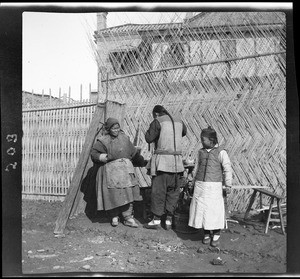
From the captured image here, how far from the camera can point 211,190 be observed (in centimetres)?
505

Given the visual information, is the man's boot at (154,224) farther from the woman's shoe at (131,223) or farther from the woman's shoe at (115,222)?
the woman's shoe at (115,222)

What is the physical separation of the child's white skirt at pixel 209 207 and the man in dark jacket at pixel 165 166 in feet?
1.56

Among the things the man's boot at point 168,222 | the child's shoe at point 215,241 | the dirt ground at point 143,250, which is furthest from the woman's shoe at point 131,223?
the child's shoe at point 215,241

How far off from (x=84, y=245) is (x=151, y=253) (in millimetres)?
889

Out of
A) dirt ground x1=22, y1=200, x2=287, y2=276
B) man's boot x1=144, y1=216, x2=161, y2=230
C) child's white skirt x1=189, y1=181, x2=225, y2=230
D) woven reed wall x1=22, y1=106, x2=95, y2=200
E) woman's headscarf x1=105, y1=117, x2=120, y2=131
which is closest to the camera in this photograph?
dirt ground x1=22, y1=200, x2=287, y2=276

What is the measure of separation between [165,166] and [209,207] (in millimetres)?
844

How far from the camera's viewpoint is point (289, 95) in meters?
4.94

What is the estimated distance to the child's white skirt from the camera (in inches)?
197

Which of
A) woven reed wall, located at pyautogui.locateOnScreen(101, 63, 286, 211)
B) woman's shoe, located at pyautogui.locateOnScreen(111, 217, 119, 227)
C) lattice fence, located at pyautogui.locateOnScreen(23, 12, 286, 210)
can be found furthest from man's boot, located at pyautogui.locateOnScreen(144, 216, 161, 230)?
woven reed wall, located at pyautogui.locateOnScreen(101, 63, 286, 211)

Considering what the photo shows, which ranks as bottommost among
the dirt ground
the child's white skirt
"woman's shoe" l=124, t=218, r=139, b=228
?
the dirt ground

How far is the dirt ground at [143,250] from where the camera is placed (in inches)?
186

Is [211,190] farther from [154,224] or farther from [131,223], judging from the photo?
[131,223]

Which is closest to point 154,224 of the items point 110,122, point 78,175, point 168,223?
point 168,223

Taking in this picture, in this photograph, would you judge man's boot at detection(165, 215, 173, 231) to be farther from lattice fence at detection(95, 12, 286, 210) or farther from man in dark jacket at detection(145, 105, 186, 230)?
lattice fence at detection(95, 12, 286, 210)
